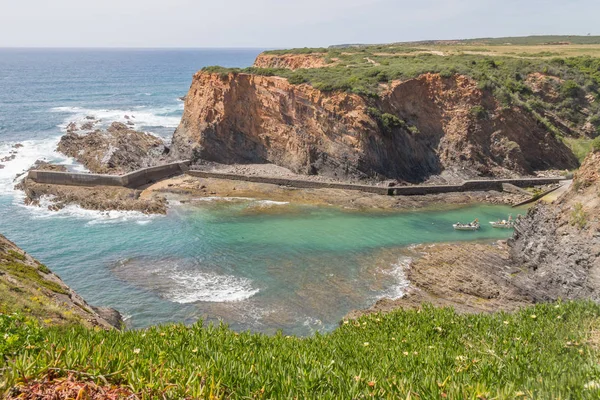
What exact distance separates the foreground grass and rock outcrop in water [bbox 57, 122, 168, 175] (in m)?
34.8

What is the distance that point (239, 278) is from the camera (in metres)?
23.3

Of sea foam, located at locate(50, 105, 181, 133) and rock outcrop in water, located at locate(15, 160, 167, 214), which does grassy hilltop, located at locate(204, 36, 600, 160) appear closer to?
rock outcrop in water, located at locate(15, 160, 167, 214)

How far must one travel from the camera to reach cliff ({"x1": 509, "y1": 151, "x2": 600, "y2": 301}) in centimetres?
2059

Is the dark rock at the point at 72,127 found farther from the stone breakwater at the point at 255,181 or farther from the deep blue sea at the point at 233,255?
the stone breakwater at the point at 255,181

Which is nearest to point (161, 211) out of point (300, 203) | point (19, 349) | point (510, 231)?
point (300, 203)

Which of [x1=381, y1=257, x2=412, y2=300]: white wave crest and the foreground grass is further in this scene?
[x1=381, y1=257, x2=412, y2=300]: white wave crest

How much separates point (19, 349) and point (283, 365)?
154 inches

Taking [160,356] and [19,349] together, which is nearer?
[19,349]

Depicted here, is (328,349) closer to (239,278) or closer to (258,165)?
(239,278)

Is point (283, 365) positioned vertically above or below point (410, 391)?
below

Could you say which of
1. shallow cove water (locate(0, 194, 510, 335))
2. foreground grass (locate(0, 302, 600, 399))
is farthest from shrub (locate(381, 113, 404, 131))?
foreground grass (locate(0, 302, 600, 399))

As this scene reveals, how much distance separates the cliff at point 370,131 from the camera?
1570 inches

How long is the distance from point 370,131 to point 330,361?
3319cm

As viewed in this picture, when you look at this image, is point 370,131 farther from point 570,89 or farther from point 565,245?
point 570,89
